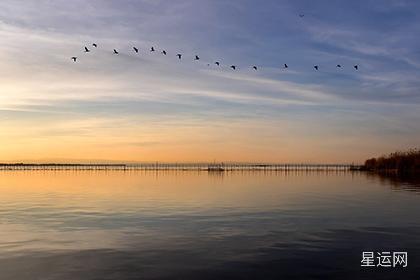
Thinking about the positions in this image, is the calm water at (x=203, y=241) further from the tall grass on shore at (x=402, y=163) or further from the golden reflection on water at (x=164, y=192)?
the tall grass on shore at (x=402, y=163)

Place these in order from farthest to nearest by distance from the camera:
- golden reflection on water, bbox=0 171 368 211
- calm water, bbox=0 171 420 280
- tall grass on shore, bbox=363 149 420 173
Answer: tall grass on shore, bbox=363 149 420 173, golden reflection on water, bbox=0 171 368 211, calm water, bbox=0 171 420 280

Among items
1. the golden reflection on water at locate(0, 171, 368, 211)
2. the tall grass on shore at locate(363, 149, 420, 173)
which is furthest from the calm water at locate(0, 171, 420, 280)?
the tall grass on shore at locate(363, 149, 420, 173)

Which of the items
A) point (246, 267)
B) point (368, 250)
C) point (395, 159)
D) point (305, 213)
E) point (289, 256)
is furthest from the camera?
point (395, 159)

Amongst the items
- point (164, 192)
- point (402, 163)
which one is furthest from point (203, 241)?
point (402, 163)

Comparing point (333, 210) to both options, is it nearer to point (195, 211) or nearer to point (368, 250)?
point (195, 211)

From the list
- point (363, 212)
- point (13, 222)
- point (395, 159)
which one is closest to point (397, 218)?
point (363, 212)

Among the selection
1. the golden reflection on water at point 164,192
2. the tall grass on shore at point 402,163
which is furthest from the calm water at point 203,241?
the tall grass on shore at point 402,163

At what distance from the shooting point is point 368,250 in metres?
25.7

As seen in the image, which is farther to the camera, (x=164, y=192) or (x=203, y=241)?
(x=164, y=192)

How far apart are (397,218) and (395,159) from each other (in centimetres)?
14647

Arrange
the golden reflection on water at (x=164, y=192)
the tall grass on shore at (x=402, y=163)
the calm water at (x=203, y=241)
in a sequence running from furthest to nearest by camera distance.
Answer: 1. the tall grass on shore at (x=402, y=163)
2. the golden reflection on water at (x=164, y=192)
3. the calm water at (x=203, y=241)

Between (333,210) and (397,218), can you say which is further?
(333,210)

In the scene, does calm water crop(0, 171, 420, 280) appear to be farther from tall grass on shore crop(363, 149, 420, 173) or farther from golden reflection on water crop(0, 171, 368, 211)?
tall grass on shore crop(363, 149, 420, 173)

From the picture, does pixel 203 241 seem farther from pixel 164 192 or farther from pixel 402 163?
pixel 402 163
